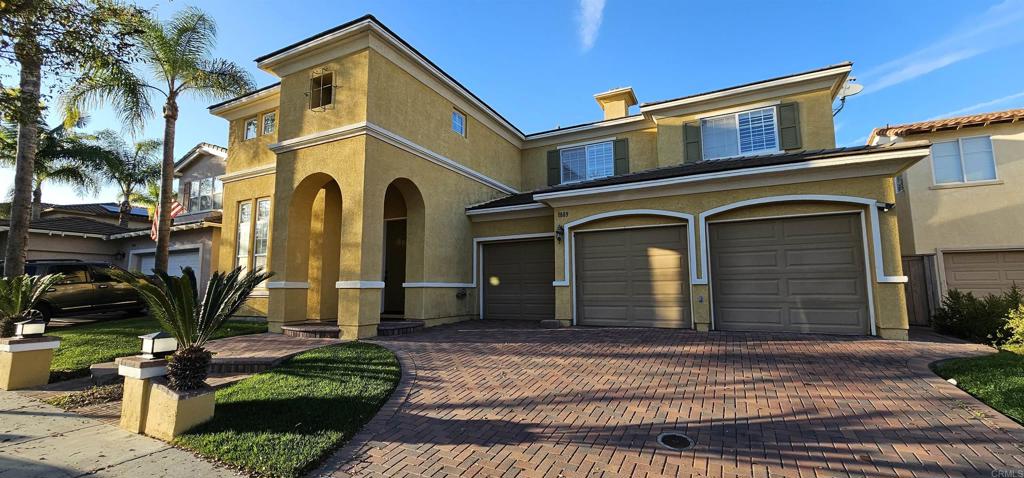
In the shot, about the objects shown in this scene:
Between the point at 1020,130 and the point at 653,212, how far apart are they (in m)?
10.4

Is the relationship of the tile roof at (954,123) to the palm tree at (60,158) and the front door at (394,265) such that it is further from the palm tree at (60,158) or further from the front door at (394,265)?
the palm tree at (60,158)

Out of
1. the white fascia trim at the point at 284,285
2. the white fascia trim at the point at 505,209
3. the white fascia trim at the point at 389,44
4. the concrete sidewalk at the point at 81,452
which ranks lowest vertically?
the concrete sidewalk at the point at 81,452

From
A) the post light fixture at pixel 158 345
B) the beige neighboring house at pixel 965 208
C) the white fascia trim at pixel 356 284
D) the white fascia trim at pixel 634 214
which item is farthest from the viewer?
the beige neighboring house at pixel 965 208

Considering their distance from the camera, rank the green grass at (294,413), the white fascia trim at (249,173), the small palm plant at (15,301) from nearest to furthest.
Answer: the green grass at (294,413) → the small palm plant at (15,301) → the white fascia trim at (249,173)

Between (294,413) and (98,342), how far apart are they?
7328mm

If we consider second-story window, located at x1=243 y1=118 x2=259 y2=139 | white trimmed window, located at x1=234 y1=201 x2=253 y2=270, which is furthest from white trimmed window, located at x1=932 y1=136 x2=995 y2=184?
second-story window, located at x1=243 y1=118 x2=259 y2=139

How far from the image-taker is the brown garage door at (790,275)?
866cm

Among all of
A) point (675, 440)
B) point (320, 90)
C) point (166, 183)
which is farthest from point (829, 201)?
point (166, 183)

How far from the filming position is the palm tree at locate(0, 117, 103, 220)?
709 inches

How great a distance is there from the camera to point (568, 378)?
238 inches

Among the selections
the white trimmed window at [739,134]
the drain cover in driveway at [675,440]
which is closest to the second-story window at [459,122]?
the white trimmed window at [739,134]

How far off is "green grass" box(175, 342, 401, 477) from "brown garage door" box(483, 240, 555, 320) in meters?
5.94

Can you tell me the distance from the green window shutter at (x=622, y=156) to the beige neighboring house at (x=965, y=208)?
7282 mm

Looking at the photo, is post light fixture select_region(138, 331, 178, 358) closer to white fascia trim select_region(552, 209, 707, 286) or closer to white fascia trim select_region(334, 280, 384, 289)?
white fascia trim select_region(334, 280, 384, 289)
